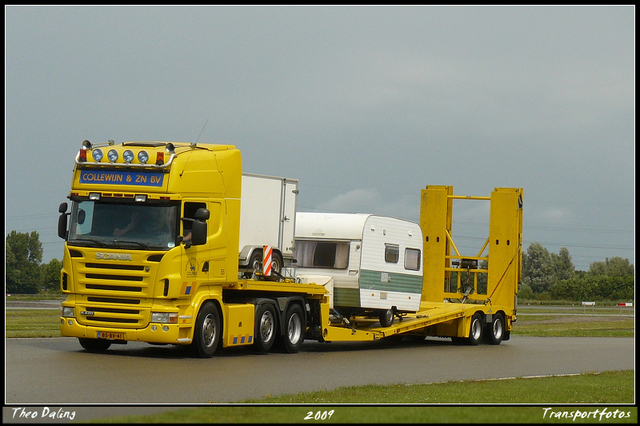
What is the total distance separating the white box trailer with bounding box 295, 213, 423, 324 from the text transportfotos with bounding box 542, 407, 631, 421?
12.1 metres

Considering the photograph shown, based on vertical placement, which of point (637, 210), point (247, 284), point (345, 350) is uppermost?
point (637, 210)

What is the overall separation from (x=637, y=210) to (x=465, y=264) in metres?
16.3

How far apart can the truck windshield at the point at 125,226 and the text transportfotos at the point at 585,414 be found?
29.2 ft

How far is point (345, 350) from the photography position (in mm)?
23016

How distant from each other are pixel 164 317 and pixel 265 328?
10.9 feet

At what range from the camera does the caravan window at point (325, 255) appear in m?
22.8

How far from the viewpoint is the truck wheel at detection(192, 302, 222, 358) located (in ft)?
59.2

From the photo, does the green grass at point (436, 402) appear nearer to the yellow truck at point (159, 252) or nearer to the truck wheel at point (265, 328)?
the yellow truck at point (159, 252)

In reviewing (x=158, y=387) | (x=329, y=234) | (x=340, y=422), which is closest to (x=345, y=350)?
(x=329, y=234)

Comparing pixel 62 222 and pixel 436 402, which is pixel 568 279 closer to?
pixel 62 222

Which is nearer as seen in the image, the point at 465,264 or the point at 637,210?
the point at 637,210

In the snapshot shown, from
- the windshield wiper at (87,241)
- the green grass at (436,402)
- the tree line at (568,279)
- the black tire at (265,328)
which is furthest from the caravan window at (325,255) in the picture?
the tree line at (568,279)

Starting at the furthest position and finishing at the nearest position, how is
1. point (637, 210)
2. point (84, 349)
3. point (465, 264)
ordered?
point (465, 264)
point (84, 349)
point (637, 210)

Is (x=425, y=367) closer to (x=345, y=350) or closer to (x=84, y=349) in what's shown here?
(x=345, y=350)
